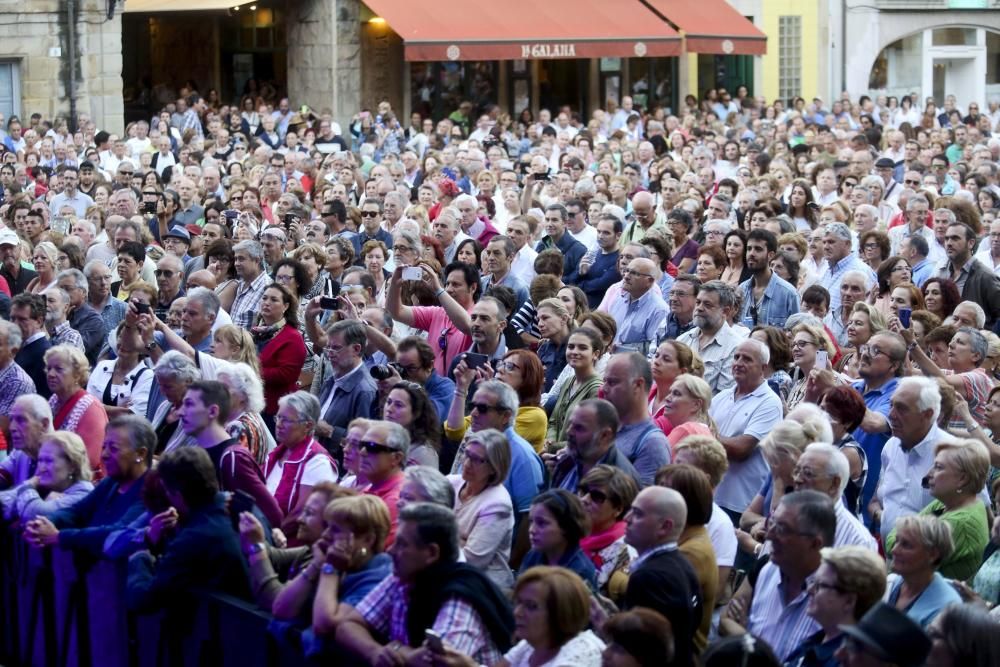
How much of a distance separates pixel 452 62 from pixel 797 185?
23.3 meters

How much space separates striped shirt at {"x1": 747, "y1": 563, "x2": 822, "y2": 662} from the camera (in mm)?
6214

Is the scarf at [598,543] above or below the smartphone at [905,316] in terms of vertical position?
below

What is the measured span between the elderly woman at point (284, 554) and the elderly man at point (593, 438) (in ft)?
3.98

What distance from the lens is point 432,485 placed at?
6.76 metres

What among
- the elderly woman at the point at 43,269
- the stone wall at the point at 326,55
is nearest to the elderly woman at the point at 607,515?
the elderly woman at the point at 43,269

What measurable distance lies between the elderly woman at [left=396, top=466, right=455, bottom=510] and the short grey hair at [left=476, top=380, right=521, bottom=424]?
1153 millimetres

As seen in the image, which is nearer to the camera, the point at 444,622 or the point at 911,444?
the point at 444,622

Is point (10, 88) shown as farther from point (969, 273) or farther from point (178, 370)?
point (178, 370)

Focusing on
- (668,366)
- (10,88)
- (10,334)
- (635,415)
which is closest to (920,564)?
(635,415)

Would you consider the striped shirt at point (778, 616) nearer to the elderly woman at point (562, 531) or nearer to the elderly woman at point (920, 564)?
the elderly woman at point (920, 564)

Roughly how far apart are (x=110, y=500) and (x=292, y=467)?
86 centimetres

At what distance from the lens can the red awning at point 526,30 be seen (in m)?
34.5

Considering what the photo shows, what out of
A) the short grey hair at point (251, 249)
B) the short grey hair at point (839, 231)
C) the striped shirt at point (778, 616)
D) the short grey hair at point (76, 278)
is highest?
the short grey hair at point (839, 231)

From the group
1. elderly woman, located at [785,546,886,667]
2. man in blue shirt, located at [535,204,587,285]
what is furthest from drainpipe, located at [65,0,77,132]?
elderly woman, located at [785,546,886,667]
